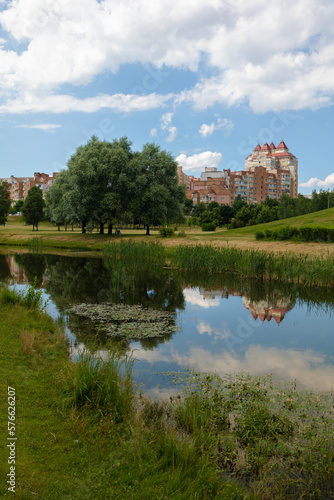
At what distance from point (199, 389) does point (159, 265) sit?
66.0 ft

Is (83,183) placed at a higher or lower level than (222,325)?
higher

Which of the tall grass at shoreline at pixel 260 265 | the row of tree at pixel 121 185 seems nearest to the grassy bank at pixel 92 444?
the tall grass at shoreline at pixel 260 265

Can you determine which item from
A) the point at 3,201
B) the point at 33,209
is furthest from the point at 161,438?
the point at 33,209

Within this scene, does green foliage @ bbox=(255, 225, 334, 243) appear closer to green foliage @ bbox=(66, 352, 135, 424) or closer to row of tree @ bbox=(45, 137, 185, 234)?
row of tree @ bbox=(45, 137, 185, 234)

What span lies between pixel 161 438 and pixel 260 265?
57.8 feet

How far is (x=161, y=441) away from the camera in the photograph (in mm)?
4980

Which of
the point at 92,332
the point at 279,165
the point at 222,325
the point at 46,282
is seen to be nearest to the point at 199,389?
the point at 92,332

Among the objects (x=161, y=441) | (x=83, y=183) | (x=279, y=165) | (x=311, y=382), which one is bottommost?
(x=311, y=382)

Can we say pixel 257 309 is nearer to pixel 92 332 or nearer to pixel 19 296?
pixel 92 332

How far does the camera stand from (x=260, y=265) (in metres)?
21.7

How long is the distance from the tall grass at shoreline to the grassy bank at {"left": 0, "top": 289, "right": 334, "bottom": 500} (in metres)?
13.3

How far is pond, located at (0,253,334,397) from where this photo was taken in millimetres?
8914

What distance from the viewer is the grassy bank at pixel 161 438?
4238mm

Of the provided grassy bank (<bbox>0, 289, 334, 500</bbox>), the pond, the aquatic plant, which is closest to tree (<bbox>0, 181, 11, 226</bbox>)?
the pond
